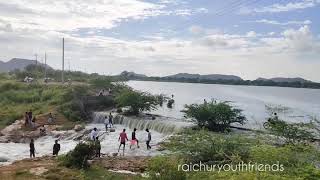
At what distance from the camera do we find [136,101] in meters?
47.2

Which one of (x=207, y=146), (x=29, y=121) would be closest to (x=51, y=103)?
(x=29, y=121)

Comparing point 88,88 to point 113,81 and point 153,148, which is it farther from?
point 153,148

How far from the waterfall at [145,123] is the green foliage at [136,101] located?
247 cm

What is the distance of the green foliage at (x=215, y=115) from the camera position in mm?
37438

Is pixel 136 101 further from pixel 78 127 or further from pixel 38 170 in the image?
pixel 38 170

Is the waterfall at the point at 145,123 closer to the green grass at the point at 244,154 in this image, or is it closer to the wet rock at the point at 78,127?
the wet rock at the point at 78,127

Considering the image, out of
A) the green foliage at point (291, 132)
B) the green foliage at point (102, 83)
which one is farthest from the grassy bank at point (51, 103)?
Result: the green foliage at point (291, 132)

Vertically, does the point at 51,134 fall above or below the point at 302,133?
below

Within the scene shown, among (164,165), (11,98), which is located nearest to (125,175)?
(164,165)

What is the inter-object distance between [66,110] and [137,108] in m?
7.76

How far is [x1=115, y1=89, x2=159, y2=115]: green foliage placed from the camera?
47.3 m

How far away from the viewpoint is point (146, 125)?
133 ft

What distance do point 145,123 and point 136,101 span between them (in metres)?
6.73

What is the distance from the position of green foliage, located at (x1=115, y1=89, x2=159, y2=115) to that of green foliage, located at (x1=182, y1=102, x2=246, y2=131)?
9857 mm
